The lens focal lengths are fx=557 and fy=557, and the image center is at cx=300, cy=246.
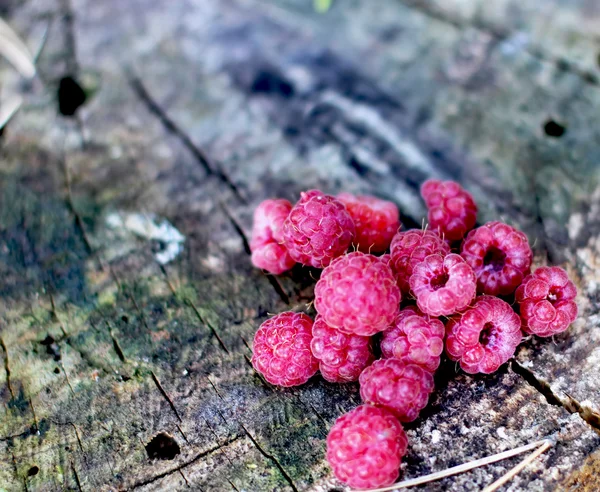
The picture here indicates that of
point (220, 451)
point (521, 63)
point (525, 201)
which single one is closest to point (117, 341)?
point (220, 451)

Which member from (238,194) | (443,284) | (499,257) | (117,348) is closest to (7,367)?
(117,348)

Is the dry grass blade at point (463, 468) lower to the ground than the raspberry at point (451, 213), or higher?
lower

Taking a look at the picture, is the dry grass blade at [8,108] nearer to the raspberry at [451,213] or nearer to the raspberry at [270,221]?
the raspberry at [270,221]

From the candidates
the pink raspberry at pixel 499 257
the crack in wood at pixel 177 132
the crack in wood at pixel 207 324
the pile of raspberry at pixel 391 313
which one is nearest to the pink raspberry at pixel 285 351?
the pile of raspberry at pixel 391 313

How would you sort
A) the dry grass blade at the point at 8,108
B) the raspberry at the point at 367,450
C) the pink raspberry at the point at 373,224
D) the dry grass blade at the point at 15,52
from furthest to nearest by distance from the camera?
1. the dry grass blade at the point at 15,52
2. the dry grass blade at the point at 8,108
3. the pink raspberry at the point at 373,224
4. the raspberry at the point at 367,450

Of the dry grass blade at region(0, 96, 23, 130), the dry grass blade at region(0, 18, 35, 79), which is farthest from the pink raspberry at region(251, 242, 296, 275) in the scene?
the dry grass blade at region(0, 18, 35, 79)

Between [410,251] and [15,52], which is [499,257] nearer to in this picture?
[410,251]
